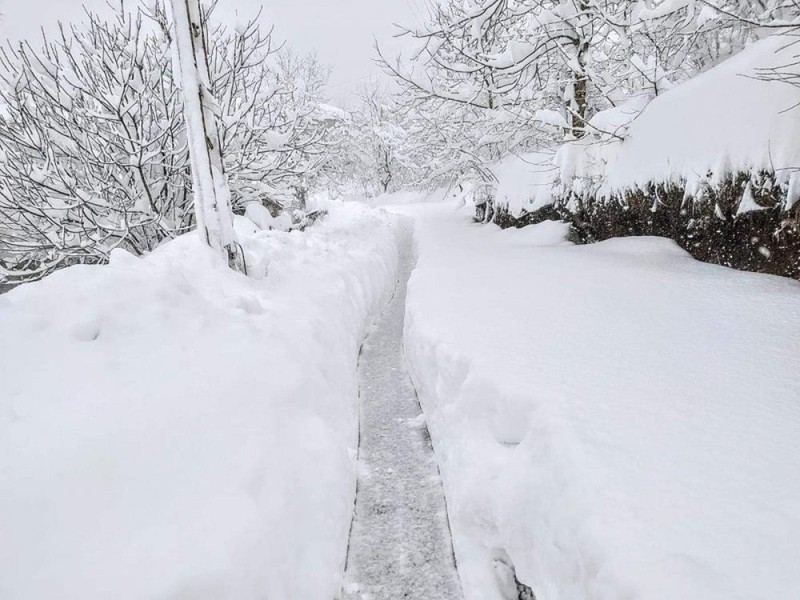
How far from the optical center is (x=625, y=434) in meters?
1.93

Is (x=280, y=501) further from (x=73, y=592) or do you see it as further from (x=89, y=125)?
(x=89, y=125)

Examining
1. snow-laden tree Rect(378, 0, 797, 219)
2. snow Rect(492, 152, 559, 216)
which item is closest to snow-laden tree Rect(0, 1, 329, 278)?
snow-laden tree Rect(378, 0, 797, 219)

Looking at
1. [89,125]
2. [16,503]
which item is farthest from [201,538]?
[89,125]

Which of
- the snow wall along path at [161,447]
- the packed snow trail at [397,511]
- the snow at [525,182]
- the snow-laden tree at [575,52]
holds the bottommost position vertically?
the packed snow trail at [397,511]

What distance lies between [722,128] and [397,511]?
4355 millimetres

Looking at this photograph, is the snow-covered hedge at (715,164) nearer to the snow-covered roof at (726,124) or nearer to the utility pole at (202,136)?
the snow-covered roof at (726,124)

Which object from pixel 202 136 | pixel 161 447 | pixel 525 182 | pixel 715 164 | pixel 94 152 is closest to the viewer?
pixel 161 447

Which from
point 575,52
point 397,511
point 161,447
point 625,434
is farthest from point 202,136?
point 575,52

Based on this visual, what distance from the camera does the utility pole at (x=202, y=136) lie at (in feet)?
13.9

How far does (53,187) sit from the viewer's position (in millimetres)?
4992

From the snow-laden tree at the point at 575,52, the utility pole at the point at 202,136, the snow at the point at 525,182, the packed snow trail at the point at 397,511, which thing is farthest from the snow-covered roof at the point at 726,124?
the utility pole at the point at 202,136

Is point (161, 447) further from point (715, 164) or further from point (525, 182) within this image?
point (525, 182)

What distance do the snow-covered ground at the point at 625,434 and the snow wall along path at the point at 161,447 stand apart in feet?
3.00

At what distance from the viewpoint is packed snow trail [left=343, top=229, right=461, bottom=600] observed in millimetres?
2334
